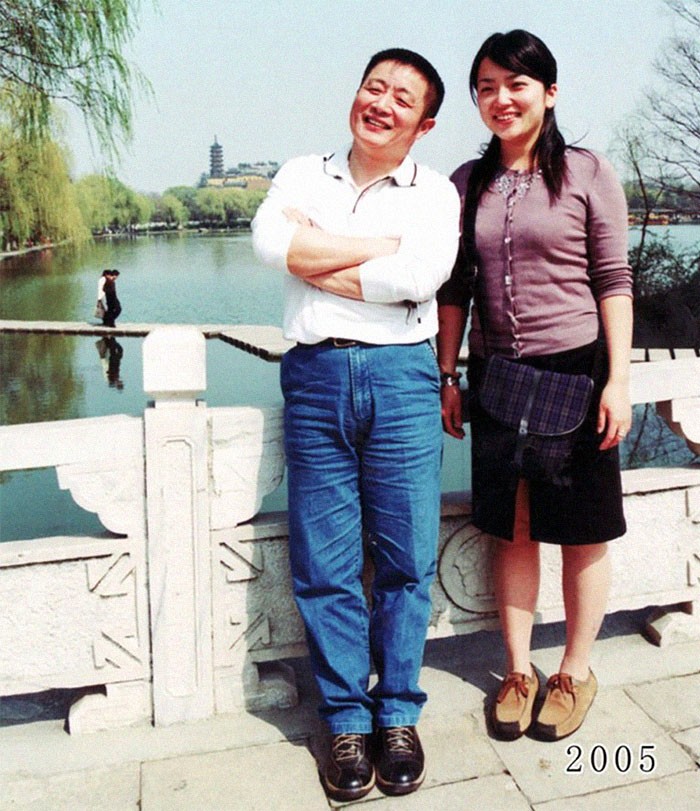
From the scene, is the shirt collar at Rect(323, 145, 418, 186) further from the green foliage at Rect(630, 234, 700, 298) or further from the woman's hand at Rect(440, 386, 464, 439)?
the green foliage at Rect(630, 234, 700, 298)

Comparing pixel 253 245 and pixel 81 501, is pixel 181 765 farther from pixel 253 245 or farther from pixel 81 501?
pixel 253 245

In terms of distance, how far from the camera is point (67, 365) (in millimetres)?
11922

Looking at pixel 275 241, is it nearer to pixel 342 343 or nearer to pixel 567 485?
pixel 342 343

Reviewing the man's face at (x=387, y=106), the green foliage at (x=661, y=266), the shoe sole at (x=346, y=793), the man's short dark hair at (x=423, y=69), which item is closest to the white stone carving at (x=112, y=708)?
the shoe sole at (x=346, y=793)

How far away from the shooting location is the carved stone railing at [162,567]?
1.84 m

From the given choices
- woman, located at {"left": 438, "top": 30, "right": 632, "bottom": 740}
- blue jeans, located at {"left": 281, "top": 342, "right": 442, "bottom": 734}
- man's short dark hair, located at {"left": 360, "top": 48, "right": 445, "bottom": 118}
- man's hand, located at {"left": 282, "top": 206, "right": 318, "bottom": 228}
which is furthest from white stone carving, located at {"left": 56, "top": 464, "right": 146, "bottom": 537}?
man's short dark hair, located at {"left": 360, "top": 48, "right": 445, "bottom": 118}

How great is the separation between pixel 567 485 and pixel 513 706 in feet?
1.64

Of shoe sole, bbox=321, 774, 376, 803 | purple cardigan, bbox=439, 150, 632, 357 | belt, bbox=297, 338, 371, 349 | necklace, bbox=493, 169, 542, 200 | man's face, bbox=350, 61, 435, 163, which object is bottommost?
shoe sole, bbox=321, 774, 376, 803

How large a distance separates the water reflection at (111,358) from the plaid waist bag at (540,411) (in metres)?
8.76

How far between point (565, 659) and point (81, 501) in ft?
3.63

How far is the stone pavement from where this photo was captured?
1698 mm

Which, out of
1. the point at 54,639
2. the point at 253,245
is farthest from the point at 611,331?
the point at 54,639

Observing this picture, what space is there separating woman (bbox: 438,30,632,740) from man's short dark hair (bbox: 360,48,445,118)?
103 millimetres

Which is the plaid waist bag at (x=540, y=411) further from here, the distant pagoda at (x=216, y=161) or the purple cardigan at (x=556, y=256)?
the distant pagoda at (x=216, y=161)
